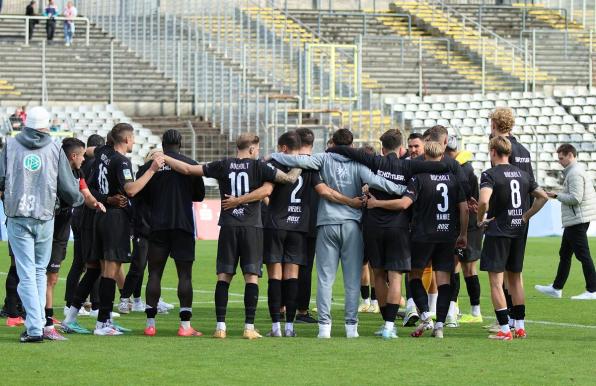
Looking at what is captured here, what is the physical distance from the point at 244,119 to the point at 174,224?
24.6 metres

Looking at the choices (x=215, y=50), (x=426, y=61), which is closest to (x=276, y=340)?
(x=215, y=50)

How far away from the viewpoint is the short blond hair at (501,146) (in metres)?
12.7

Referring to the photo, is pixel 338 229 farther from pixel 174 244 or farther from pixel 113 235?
pixel 113 235

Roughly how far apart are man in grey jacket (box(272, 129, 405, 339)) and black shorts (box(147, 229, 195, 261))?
1164 mm

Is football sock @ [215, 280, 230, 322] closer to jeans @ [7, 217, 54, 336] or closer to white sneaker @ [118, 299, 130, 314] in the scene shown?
jeans @ [7, 217, 54, 336]

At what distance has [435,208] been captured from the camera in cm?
1302

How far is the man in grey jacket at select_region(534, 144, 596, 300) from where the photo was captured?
17391mm

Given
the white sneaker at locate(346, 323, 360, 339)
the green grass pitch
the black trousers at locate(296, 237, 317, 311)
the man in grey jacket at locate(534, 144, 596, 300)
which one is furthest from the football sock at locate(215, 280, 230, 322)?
the man in grey jacket at locate(534, 144, 596, 300)

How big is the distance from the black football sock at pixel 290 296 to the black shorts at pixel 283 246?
0.22 m

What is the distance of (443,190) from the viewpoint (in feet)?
42.8

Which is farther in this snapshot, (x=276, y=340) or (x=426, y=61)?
(x=426, y=61)

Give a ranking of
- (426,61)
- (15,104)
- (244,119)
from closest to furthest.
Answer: (244,119), (15,104), (426,61)

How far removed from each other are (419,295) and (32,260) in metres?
3.78

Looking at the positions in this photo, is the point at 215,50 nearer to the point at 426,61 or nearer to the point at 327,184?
the point at 426,61
